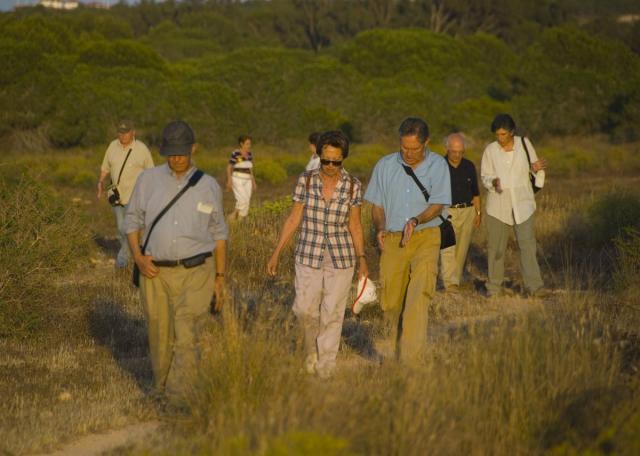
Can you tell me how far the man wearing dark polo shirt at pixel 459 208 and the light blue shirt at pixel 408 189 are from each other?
406 cm

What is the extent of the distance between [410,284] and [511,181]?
3790 millimetres

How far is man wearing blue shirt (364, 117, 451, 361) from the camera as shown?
8180mm

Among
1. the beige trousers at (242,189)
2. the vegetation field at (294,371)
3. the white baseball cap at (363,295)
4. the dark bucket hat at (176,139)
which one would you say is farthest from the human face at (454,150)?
the beige trousers at (242,189)

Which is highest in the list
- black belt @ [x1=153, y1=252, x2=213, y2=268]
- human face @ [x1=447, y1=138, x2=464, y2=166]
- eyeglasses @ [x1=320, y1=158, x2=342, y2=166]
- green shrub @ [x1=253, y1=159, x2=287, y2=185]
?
eyeglasses @ [x1=320, y1=158, x2=342, y2=166]

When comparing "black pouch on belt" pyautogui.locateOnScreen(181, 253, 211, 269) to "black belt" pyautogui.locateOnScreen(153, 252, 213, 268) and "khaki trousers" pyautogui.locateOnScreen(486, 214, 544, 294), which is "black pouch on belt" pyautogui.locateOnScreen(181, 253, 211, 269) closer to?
"black belt" pyautogui.locateOnScreen(153, 252, 213, 268)

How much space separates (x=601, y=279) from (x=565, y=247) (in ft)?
6.32

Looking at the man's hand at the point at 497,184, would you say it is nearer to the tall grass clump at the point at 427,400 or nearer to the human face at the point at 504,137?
the human face at the point at 504,137

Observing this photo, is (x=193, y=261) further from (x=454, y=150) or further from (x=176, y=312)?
(x=454, y=150)

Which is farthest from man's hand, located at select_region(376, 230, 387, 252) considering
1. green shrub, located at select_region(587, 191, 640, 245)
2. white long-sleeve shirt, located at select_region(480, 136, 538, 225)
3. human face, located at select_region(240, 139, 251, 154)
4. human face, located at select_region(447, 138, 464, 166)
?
human face, located at select_region(240, 139, 251, 154)

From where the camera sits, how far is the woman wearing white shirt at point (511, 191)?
38.4 feet

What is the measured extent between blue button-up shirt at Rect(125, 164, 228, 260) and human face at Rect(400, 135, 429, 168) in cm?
151

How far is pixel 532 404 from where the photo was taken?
20.8ft

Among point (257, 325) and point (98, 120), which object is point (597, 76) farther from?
point (257, 325)

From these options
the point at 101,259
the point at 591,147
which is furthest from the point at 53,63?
the point at 101,259
